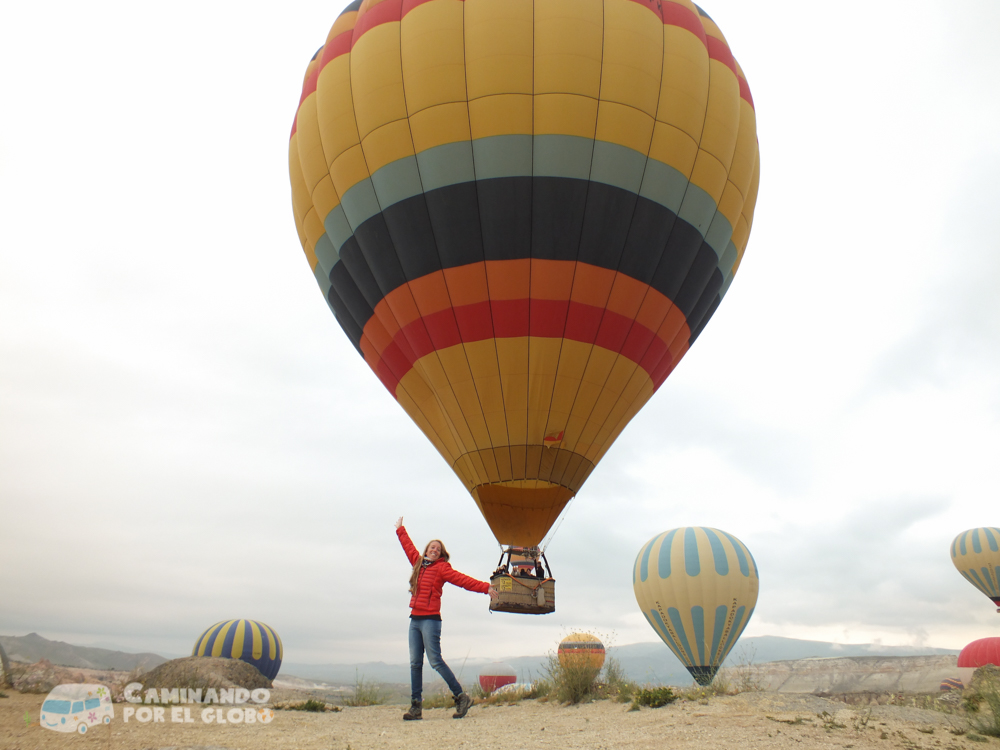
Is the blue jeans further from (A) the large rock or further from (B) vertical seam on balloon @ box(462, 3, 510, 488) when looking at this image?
(B) vertical seam on balloon @ box(462, 3, 510, 488)

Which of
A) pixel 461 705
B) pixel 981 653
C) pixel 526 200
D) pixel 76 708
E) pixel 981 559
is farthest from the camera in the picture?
pixel 981 559

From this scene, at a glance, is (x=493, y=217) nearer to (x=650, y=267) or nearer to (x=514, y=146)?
(x=514, y=146)

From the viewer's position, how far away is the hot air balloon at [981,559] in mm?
31969

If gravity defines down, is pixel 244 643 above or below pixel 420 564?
below

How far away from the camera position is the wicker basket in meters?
7.84

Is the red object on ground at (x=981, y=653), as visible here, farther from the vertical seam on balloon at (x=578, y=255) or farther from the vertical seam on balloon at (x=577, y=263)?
the vertical seam on balloon at (x=577, y=263)

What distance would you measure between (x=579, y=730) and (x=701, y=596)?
16772 mm

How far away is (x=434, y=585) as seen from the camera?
5.98 meters

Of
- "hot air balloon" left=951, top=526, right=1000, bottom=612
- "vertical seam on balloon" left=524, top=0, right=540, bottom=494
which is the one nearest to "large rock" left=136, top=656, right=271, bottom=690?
"vertical seam on balloon" left=524, top=0, right=540, bottom=494

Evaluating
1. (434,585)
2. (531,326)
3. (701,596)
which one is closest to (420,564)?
(434,585)

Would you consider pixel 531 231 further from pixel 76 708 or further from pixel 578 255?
pixel 76 708

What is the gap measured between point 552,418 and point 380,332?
3227mm

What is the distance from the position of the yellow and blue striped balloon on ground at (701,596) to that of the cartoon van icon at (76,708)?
18196 mm

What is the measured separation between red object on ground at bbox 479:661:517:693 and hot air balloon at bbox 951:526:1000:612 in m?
25.9
